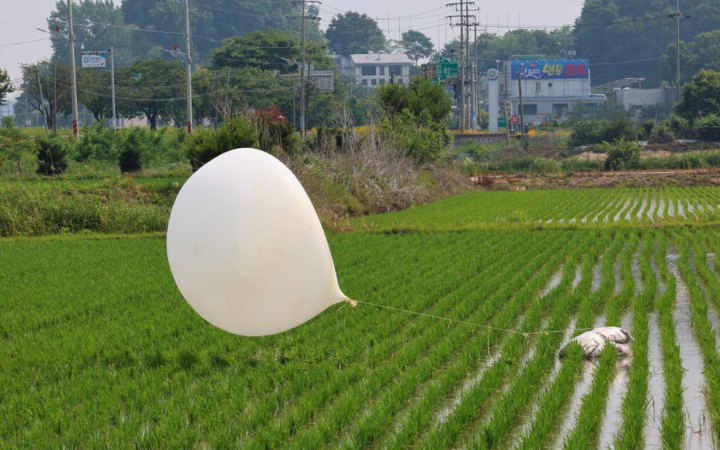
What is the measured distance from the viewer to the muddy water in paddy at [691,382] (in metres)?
6.40

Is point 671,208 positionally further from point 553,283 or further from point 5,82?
point 5,82

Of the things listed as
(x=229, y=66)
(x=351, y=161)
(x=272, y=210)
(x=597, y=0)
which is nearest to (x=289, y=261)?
(x=272, y=210)

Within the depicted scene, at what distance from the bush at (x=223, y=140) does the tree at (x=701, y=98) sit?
51.0 meters

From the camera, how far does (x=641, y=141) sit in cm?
6775

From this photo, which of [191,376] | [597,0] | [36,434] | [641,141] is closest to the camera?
[36,434]

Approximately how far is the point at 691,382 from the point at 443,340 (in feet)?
8.09

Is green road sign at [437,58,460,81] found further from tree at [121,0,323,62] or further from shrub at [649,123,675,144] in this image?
tree at [121,0,323,62]

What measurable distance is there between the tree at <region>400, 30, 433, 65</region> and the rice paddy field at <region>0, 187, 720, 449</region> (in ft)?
508

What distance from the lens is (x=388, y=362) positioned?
8406 mm

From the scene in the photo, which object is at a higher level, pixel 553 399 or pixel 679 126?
pixel 679 126

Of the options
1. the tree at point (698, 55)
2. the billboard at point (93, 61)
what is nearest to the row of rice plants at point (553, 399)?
the billboard at point (93, 61)

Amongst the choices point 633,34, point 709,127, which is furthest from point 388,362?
point 633,34

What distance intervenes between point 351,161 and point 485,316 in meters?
19.5

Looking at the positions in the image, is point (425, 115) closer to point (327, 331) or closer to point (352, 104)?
point (327, 331)
